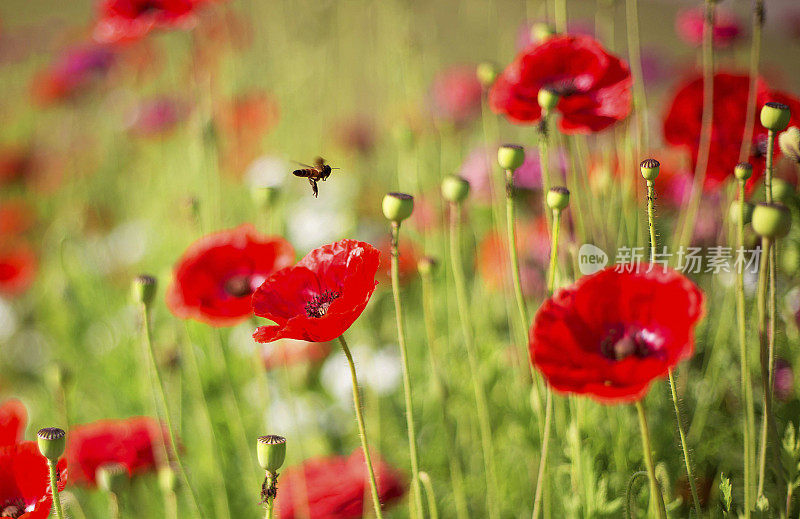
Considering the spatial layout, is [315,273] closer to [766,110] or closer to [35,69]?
[766,110]

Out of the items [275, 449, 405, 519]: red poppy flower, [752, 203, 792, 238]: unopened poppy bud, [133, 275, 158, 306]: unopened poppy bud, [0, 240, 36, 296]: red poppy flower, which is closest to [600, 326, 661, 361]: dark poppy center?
[752, 203, 792, 238]: unopened poppy bud

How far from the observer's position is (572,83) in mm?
755

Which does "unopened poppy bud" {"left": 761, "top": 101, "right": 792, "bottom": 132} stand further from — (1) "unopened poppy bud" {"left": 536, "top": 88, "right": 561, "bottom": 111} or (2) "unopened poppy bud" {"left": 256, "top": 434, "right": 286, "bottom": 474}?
(2) "unopened poppy bud" {"left": 256, "top": 434, "right": 286, "bottom": 474}

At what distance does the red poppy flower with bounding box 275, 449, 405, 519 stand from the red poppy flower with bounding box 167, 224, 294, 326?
23cm

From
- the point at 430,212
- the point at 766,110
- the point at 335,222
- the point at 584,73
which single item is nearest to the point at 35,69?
the point at 335,222

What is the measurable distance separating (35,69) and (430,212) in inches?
95.6

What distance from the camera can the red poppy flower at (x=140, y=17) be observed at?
1.02 m

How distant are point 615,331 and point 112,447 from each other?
60 centimetres

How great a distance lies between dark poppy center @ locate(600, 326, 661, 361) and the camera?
495 millimetres

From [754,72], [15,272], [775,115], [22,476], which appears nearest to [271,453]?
[22,476]

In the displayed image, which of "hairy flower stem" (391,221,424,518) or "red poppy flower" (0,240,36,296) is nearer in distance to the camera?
"hairy flower stem" (391,221,424,518)

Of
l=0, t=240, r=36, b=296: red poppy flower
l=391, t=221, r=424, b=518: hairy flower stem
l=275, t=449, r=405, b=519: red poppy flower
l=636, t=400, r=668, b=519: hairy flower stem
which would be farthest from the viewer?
l=0, t=240, r=36, b=296: red poppy flower

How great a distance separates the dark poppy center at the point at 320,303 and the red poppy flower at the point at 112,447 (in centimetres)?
33

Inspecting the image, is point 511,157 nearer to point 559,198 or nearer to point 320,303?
point 559,198
